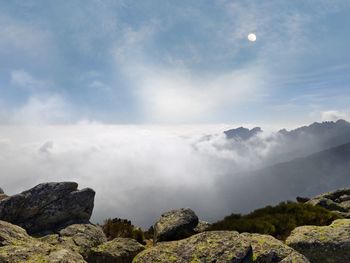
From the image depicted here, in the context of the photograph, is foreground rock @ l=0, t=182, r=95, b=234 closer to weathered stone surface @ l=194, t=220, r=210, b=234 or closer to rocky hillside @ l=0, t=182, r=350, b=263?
rocky hillside @ l=0, t=182, r=350, b=263

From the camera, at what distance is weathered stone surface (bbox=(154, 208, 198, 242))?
21.0 m

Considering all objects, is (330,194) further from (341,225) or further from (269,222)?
(341,225)

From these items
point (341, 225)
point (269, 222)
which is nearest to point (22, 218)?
point (269, 222)

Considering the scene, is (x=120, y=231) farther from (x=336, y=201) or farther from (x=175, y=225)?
(x=336, y=201)

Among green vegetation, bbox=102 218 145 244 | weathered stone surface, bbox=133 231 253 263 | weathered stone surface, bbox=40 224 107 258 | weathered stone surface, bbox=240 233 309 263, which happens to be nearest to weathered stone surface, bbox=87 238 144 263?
weathered stone surface, bbox=40 224 107 258

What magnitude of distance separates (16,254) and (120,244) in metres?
7.29

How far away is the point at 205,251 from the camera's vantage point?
41.6ft

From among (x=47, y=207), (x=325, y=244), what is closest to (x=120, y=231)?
(x=47, y=207)

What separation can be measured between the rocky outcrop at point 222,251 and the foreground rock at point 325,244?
88.5 inches

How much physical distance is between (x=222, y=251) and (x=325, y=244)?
17.9 ft

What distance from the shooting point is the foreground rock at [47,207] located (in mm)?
28172

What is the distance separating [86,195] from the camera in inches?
1236

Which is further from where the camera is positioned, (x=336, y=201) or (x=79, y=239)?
(x=336, y=201)

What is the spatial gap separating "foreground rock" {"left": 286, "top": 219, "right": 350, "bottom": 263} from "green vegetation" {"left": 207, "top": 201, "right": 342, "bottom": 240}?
4279 mm
